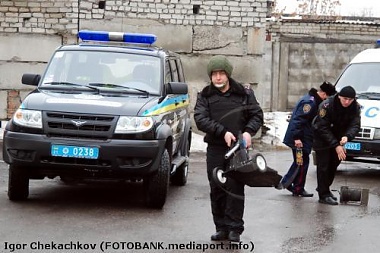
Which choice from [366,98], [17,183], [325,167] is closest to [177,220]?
[17,183]

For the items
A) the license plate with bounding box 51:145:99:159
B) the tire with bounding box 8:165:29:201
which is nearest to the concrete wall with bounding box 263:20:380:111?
the tire with bounding box 8:165:29:201

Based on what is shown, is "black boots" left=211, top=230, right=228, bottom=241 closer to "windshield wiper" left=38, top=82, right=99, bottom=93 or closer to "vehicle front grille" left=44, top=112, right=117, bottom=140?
"vehicle front grille" left=44, top=112, right=117, bottom=140

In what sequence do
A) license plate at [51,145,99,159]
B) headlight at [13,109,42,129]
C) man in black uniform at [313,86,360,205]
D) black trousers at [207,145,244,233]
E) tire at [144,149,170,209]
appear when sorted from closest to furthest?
black trousers at [207,145,244,233], license plate at [51,145,99,159], headlight at [13,109,42,129], tire at [144,149,170,209], man in black uniform at [313,86,360,205]

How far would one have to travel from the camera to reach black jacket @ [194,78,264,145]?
6824 millimetres

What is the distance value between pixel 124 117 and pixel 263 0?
31.0 feet

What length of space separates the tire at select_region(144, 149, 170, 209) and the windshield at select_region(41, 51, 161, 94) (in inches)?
41.5

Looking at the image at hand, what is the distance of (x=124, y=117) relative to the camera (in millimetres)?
7824

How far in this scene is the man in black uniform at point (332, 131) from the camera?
904 centimetres

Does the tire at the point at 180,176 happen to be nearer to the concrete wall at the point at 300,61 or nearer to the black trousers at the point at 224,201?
the black trousers at the point at 224,201

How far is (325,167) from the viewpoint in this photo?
931cm

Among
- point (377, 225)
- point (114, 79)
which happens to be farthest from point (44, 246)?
point (377, 225)

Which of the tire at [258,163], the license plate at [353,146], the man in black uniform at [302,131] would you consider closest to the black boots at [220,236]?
the tire at [258,163]

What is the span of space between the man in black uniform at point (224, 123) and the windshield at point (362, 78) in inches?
237

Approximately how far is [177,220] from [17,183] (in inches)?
74.0
